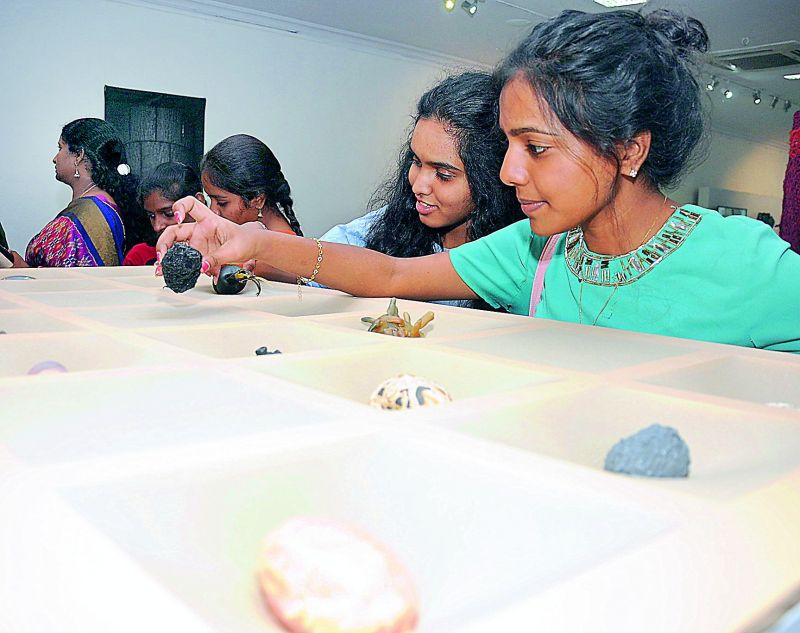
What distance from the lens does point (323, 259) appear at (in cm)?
128

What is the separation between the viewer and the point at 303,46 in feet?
16.4

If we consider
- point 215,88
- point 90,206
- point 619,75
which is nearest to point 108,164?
point 90,206

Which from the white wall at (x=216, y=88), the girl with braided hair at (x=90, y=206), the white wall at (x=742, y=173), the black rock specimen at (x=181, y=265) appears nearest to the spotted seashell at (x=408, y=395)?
the black rock specimen at (x=181, y=265)

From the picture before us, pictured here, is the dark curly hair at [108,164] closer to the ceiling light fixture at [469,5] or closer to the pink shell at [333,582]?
the ceiling light fixture at [469,5]

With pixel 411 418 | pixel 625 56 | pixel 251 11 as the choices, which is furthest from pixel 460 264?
pixel 251 11

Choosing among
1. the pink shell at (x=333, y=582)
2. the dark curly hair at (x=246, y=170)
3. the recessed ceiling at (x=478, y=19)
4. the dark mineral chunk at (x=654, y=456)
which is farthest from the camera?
the recessed ceiling at (x=478, y=19)

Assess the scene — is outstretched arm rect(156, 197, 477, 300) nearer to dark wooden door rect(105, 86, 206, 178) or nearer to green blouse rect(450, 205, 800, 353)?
green blouse rect(450, 205, 800, 353)

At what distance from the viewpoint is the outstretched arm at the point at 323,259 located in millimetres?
1150

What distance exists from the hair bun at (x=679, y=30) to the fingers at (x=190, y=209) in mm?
718

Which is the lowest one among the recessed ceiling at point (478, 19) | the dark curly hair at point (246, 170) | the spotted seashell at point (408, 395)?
the spotted seashell at point (408, 395)

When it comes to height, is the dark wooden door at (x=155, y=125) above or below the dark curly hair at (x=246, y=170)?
above

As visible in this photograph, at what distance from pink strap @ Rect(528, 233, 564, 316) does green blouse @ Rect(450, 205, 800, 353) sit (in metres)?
0.03

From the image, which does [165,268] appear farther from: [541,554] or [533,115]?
[541,554]

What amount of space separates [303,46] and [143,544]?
5.02 m
